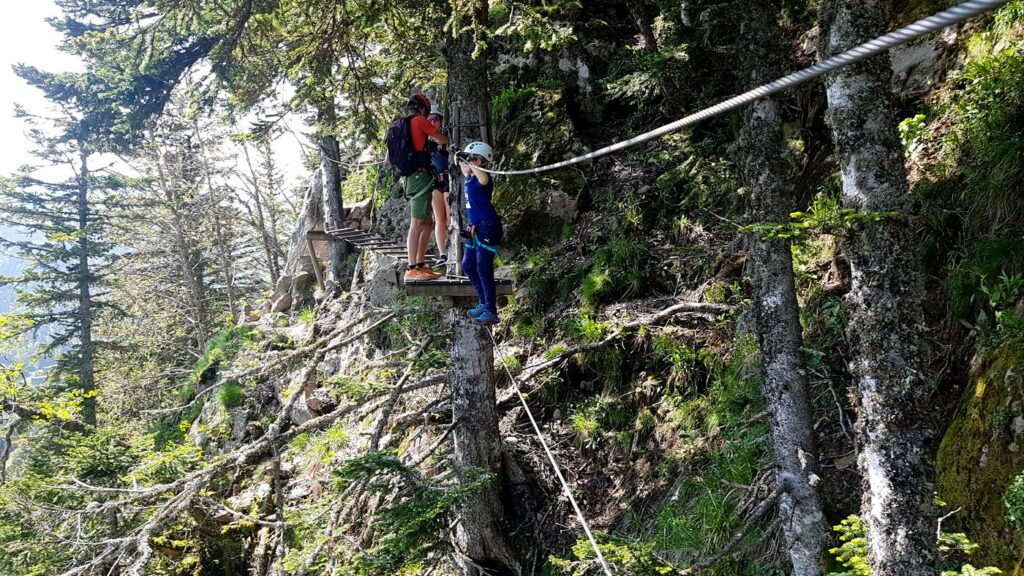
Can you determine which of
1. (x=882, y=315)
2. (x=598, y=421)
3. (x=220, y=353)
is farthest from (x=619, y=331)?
(x=220, y=353)

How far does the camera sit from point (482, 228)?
4.84 m

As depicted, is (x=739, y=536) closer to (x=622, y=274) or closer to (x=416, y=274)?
(x=416, y=274)

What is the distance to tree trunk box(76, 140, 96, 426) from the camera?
18094 millimetres

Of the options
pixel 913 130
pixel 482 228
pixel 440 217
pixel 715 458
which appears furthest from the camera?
pixel 440 217

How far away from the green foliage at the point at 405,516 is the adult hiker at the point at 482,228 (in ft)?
4.60

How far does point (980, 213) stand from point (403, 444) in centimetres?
639

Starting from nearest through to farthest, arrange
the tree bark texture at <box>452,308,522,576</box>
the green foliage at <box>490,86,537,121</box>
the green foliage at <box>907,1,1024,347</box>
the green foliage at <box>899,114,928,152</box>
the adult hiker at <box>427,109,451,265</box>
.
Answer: the green foliage at <box>907,1,1024,347</box> → the green foliage at <box>899,114,928,152</box> → the adult hiker at <box>427,109,451,265</box> → the tree bark texture at <box>452,308,522,576</box> → the green foliage at <box>490,86,537,121</box>

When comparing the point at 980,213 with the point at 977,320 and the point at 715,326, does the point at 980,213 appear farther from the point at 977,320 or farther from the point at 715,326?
the point at 715,326

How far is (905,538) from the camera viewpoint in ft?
9.34

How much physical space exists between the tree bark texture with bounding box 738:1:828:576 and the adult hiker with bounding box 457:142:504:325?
2009mm

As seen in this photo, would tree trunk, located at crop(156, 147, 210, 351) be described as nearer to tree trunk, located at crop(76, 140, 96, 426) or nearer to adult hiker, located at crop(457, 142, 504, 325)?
tree trunk, located at crop(76, 140, 96, 426)

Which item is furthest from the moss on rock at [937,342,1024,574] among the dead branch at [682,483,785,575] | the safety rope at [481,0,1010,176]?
the safety rope at [481,0,1010,176]

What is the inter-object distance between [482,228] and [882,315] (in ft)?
9.60

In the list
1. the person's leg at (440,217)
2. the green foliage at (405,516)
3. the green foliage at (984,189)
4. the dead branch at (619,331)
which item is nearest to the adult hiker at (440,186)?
the person's leg at (440,217)
